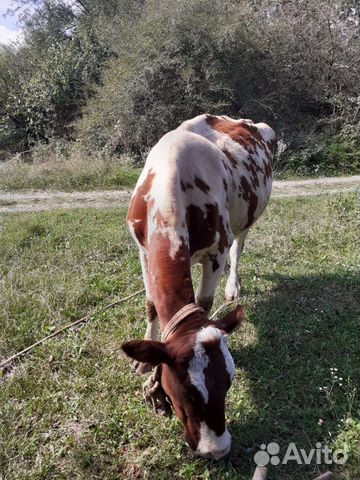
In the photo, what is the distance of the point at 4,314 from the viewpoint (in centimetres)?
427

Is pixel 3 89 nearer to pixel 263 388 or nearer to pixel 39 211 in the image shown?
pixel 39 211

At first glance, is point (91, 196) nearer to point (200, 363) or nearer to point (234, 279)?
point (234, 279)

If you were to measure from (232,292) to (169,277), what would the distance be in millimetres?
2283

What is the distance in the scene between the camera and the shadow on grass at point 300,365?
10.1 feet

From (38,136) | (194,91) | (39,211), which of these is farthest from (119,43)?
(39,211)

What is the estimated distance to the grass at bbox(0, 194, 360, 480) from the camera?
2920 millimetres

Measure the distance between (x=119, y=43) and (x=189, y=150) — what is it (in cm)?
1384

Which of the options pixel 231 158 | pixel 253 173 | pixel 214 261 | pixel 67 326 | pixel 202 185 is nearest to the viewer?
pixel 202 185

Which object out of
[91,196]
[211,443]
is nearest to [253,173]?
[211,443]

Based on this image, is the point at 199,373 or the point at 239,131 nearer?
the point at 199,373

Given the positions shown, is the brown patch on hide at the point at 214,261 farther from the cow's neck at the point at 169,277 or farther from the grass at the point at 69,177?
the grass at the point at 69,177

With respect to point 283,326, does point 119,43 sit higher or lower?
→ higher

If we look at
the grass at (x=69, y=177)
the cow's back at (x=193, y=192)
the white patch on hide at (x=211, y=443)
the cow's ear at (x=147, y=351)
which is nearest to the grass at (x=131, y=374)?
the white patch on hide at (x=211, y=443)

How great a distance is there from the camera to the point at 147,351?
237 cm
